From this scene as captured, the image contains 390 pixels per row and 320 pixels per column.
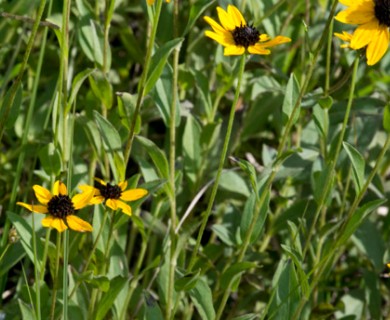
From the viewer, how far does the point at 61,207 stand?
4.15ft

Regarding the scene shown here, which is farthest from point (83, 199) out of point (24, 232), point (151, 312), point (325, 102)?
point (325, 102)

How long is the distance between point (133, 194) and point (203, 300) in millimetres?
236

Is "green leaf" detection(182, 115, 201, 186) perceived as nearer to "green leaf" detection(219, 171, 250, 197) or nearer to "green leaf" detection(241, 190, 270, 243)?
"green leaf" detection(219, 171, 250, 197)

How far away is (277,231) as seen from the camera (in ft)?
6.15

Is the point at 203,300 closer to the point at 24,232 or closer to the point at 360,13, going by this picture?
the point at 24,232

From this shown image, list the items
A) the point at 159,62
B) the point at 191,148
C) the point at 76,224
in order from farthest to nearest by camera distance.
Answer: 1. the point at 191,148
2. the point at 159,62
3. the point at 76,224

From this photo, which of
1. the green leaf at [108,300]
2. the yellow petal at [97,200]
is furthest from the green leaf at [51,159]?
the green leaf at [108,300]

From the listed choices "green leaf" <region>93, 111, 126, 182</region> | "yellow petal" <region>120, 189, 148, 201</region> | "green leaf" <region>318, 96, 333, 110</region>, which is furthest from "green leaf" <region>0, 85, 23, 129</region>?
"green leaf" <region>318, 96, 333, 110</region>

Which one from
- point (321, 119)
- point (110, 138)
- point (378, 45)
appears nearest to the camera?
point (378, 45)

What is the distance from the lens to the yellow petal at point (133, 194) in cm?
134

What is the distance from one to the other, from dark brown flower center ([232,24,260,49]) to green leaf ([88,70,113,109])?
1.30 ft

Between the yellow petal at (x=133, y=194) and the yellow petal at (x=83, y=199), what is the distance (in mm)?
61

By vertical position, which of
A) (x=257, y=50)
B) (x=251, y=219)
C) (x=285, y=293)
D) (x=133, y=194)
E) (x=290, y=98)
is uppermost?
(x=257, y=50)

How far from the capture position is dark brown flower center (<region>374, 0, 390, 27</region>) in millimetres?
1155
